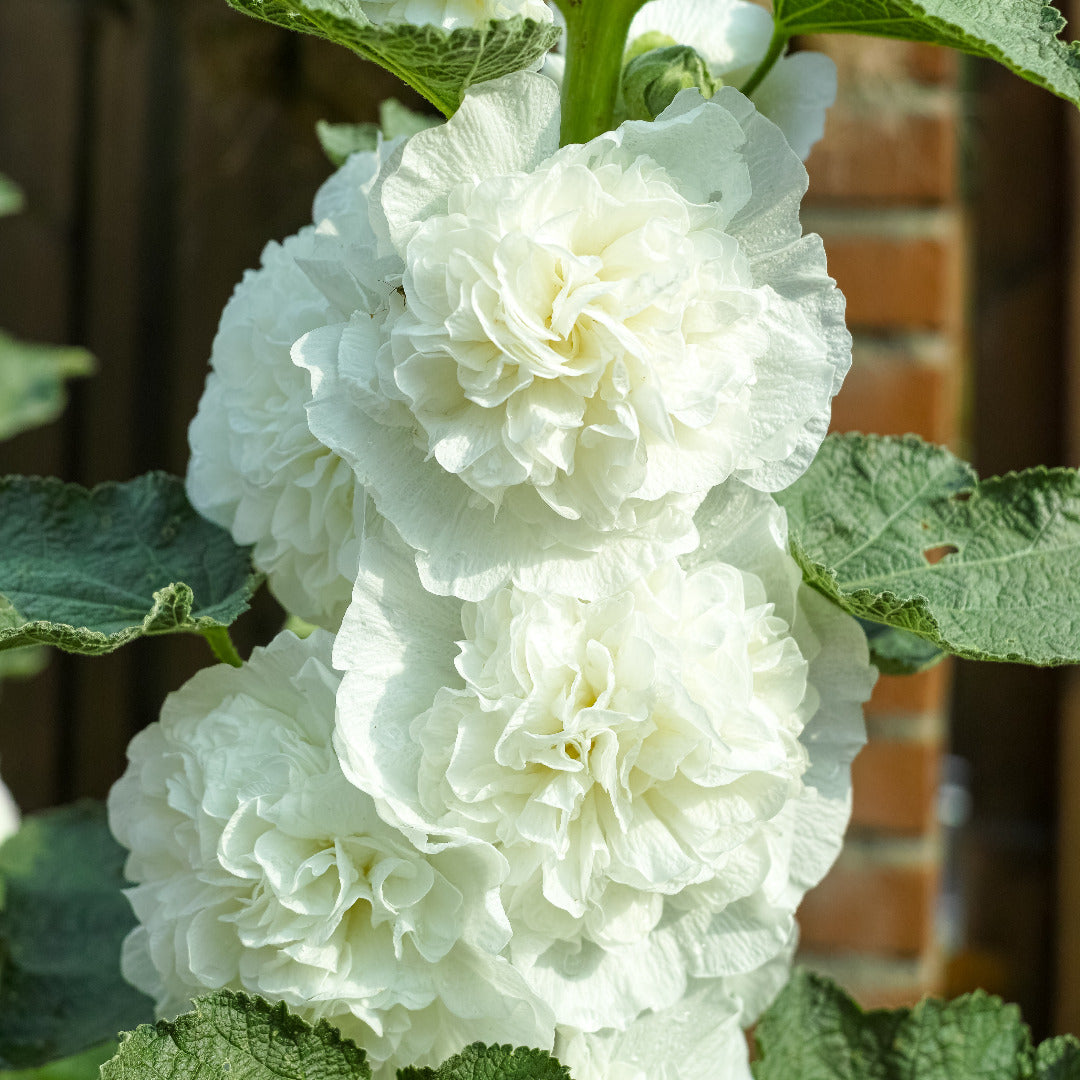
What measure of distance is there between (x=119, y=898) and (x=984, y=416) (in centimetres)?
111

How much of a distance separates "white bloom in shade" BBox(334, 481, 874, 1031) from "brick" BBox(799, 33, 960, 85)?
68 centimetres

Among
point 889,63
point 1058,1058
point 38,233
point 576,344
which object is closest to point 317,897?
point 576,344

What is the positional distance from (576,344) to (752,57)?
0.20 meters

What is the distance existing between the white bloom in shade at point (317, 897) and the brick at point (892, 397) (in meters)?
0.65

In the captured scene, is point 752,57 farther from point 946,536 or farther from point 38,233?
point 38,233

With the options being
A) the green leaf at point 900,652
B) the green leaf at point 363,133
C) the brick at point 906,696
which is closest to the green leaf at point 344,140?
the green leaf at point 363,133

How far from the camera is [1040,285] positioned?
4.18ft

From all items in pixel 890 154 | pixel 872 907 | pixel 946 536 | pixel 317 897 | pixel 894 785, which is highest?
pixel 890 154

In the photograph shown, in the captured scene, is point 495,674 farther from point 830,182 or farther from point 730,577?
point 830,182

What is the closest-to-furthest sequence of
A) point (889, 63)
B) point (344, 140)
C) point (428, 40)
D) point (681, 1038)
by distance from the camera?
point (428, 40)
point (681, 1038)
point (344, 140)
point (889, 63)

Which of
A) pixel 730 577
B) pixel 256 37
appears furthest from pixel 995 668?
pixel 730 577

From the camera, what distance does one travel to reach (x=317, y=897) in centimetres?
36

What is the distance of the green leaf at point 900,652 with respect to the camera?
47 cm

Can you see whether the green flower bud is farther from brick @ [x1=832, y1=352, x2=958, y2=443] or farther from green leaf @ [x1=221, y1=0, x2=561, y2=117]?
Answer: brick @ [x1=832, y1=352, x2=958, y2=443]
